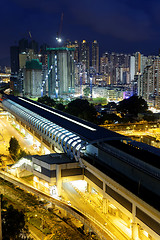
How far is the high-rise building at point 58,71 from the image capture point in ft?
91.7

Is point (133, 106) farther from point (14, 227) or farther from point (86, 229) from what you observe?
point (14, 227)

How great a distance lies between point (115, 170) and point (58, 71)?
23016 mm

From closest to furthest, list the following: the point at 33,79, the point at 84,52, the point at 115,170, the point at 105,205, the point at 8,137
→ the point at 105,205
the point at 115,170
the point at 8,137
the point at 33,79
the point at 84,52

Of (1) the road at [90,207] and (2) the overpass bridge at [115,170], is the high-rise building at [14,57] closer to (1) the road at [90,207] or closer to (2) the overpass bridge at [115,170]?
(2) the overpass bridge at [115,170]

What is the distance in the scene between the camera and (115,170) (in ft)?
19.8

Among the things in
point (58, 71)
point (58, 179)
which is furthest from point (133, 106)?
point (58, 179)

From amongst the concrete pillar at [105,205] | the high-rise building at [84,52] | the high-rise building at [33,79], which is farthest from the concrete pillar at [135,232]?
the high-rise building at [84,52]

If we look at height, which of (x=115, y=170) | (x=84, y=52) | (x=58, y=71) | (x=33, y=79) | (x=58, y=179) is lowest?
(x=58, y=179)

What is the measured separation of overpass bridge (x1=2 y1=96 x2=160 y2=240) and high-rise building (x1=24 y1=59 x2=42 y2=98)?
23.0m

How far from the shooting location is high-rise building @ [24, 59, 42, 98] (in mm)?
31250

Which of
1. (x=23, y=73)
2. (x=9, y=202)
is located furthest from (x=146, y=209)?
(x=23, y=73)

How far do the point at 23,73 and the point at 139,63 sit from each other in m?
20.5

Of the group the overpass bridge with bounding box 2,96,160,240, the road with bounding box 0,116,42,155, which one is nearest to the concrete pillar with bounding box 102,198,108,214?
the overpass bridge with bounding box 2,96,160,240

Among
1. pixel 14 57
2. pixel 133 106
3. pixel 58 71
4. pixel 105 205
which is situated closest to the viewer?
pixel 105 205
